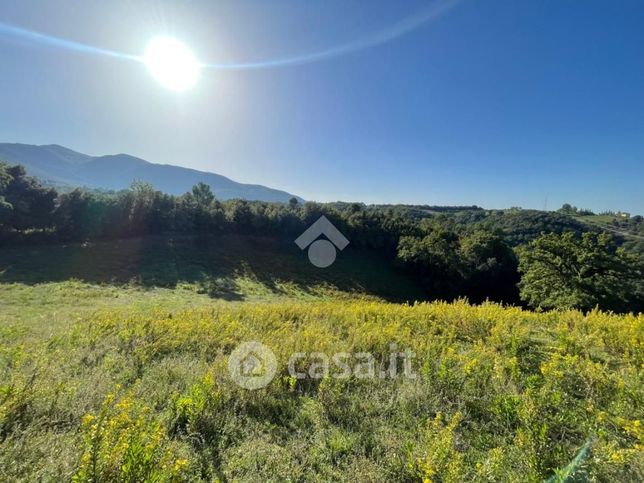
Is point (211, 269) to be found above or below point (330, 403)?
below

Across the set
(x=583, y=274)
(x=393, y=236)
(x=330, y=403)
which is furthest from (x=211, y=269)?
(x=583, y=274)

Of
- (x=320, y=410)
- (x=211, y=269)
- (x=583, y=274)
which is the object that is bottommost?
(x=211, y=269)

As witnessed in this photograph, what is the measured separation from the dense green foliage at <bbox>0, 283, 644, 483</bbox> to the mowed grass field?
0.02 m

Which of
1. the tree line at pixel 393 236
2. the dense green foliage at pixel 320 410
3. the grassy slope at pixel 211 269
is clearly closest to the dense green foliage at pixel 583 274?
the tree line at pixel 393 236

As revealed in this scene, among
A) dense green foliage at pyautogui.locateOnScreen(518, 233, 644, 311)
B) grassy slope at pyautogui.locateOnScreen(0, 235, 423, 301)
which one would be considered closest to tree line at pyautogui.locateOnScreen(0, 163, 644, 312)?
dense green foliage at pyautogui.locateOnScreen(518, 233, 644, 311)

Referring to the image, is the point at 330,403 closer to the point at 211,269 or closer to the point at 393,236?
the point at 211,269

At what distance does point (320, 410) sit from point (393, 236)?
38552 millimetres

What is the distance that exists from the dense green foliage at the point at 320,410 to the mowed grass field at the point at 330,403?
15 millimetres

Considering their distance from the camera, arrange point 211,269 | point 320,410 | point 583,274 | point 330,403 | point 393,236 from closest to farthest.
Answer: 1. point 320,410
2. point 330,403
3. point 583,274
4. point 211,269
5. point 393,236

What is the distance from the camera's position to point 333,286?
27.2 metres

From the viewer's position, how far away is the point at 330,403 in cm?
319

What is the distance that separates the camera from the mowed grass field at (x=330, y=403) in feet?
7.07

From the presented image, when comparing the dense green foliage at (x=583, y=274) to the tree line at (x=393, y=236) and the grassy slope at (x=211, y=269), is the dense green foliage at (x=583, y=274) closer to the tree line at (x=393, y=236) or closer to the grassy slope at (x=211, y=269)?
the tree line at (x=393, y=236)

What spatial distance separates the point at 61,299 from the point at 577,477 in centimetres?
1870
